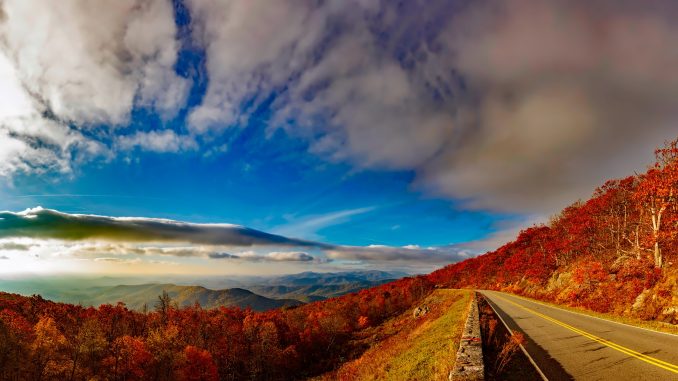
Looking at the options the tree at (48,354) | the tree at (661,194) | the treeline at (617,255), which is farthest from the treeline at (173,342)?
the tree at (661,194)

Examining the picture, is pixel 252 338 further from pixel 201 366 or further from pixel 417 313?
pixel 417 313

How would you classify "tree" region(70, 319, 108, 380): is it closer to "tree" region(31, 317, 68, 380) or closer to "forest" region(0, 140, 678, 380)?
"forest" region(0, 140, 678, 380)

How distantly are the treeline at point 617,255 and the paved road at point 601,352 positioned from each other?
8.18 m

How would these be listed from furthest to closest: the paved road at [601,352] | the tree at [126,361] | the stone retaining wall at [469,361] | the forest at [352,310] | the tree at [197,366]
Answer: the tree at [197,366] < the tree at [126,361] < the forest at [352,310] < the paved road at [601,352] < the stone retaining wall at [469,361]

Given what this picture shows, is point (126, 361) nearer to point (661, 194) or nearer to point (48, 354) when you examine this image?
point (48, 354)

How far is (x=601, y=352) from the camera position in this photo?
14742mm

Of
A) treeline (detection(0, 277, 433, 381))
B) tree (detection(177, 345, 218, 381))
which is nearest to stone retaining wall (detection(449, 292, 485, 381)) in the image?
treeline (detection(0, 277, 433, 381))

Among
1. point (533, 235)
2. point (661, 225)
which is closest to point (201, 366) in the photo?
point (661, 225)

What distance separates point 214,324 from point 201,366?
86.4 feet

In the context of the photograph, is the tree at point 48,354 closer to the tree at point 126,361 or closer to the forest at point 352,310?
the forest at point 352,310

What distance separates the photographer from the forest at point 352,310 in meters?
32.9

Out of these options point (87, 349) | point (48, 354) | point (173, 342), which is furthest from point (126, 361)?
point (48, 354)

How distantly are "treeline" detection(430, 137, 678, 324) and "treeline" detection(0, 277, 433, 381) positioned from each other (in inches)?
1606

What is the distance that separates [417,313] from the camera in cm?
6419
